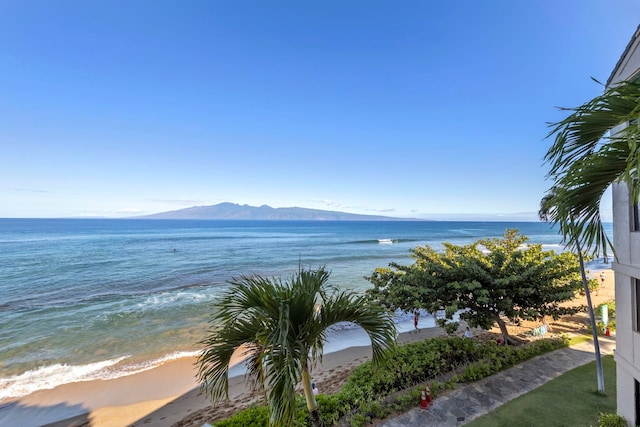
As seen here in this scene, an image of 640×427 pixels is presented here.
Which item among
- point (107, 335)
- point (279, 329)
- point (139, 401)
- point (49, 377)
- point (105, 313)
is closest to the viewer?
point (279, 329)

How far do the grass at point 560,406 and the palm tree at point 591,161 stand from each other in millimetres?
5941

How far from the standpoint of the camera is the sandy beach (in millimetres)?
9305

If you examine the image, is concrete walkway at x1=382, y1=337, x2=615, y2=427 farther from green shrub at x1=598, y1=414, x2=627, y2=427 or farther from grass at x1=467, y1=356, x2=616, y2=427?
green shrub at x1=598, y1=414, x2=627, y2=427

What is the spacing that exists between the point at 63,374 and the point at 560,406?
1745 centimetres

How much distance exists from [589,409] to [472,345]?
3.26m

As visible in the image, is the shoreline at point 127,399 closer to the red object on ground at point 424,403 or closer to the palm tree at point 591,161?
the red object on ground at point 424,403

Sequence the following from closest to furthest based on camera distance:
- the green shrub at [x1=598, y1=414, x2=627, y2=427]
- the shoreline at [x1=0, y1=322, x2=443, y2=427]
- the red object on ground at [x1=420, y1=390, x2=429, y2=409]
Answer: the green shrub at [x1=598, y1=414, x2=627, y2=427]
the red object on ground at [x1=420, y1=390, x2=429, y2=409]
the shoreline at [x1=0, y1=322, x2=443, y2=427]

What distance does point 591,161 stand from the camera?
8.99ft

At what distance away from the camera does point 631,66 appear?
5160 mm

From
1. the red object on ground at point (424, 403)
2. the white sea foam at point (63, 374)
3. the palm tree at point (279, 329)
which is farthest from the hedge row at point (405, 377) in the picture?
the white sea foam at point (63, 374)

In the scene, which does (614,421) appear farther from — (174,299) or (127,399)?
(174,299)

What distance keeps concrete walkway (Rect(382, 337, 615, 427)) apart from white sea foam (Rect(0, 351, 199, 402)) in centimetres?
1098

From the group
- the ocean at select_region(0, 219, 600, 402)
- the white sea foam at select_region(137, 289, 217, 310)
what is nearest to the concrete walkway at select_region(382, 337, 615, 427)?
the ocean at select_region(0, 219, 600, 402)

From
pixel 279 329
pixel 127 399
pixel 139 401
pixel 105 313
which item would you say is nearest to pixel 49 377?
pixel 127 399
